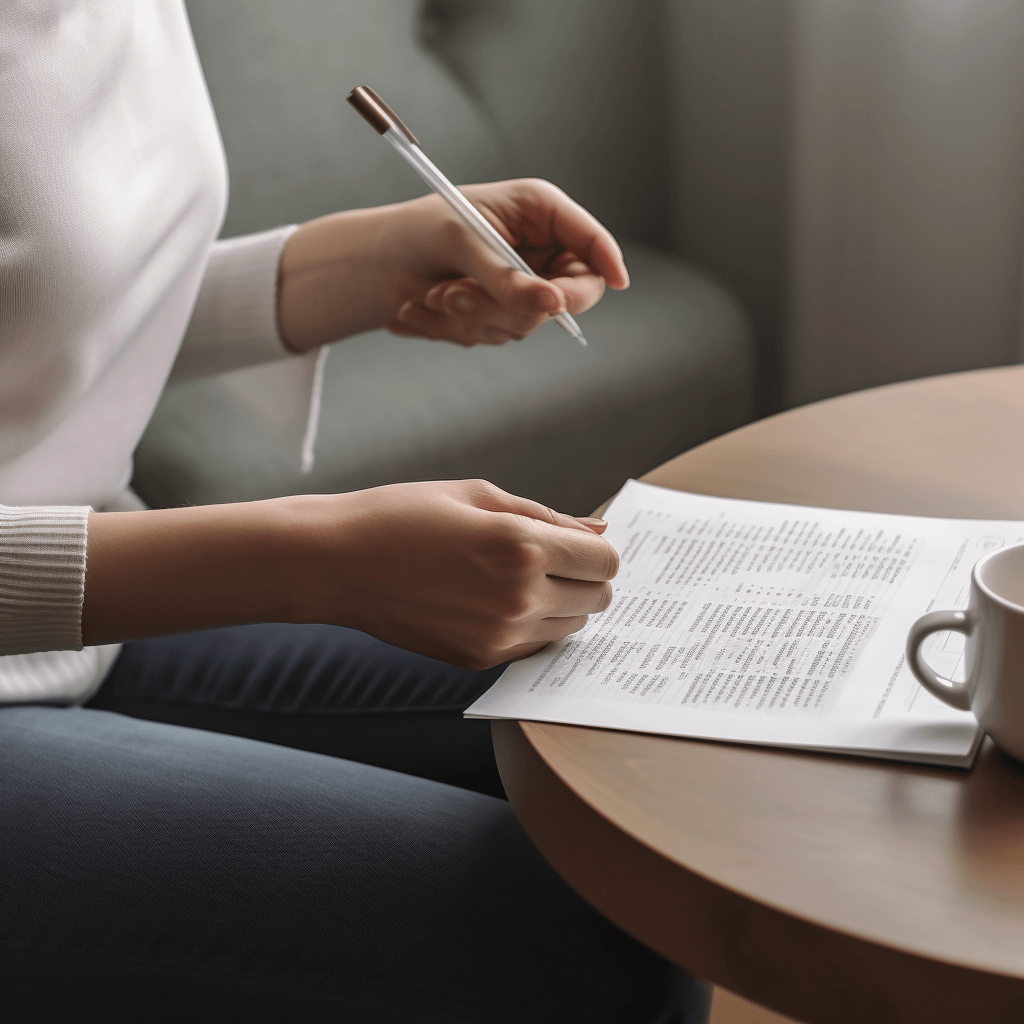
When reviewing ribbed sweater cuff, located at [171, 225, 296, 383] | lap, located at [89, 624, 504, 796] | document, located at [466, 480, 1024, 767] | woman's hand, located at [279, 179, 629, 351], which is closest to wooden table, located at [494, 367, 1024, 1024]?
document, located at [466, 480, 1024, 767]

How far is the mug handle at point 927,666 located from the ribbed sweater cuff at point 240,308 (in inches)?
23.0

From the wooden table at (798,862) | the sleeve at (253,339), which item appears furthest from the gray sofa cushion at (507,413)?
the wooden table at (798,862)

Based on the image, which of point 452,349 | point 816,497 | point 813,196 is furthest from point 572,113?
point 816,497

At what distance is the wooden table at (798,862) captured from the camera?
342 mm

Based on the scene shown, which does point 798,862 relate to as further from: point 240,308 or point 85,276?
point 240,308

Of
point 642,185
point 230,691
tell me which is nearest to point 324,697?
point 230,691

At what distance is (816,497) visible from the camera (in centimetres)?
63

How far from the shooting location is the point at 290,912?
50 cm

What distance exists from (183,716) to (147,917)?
0.24 meters

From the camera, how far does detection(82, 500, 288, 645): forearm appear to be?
51 centimetres

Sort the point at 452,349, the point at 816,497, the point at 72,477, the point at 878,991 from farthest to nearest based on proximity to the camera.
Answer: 1. the point at 452,349
2. the point at 72,477
3. the point at 816,497
4. the point at 878,991

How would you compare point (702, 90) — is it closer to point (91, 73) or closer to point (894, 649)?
point (91, 73)

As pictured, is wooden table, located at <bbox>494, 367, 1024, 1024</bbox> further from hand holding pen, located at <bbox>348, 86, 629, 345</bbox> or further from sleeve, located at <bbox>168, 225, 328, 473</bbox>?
sleeve, located at <bbox>168, 225, 328, 473</bbox>

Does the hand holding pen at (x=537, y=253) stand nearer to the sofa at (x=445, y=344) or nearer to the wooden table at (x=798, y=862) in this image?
the wooden table at (x=798, y=862)
